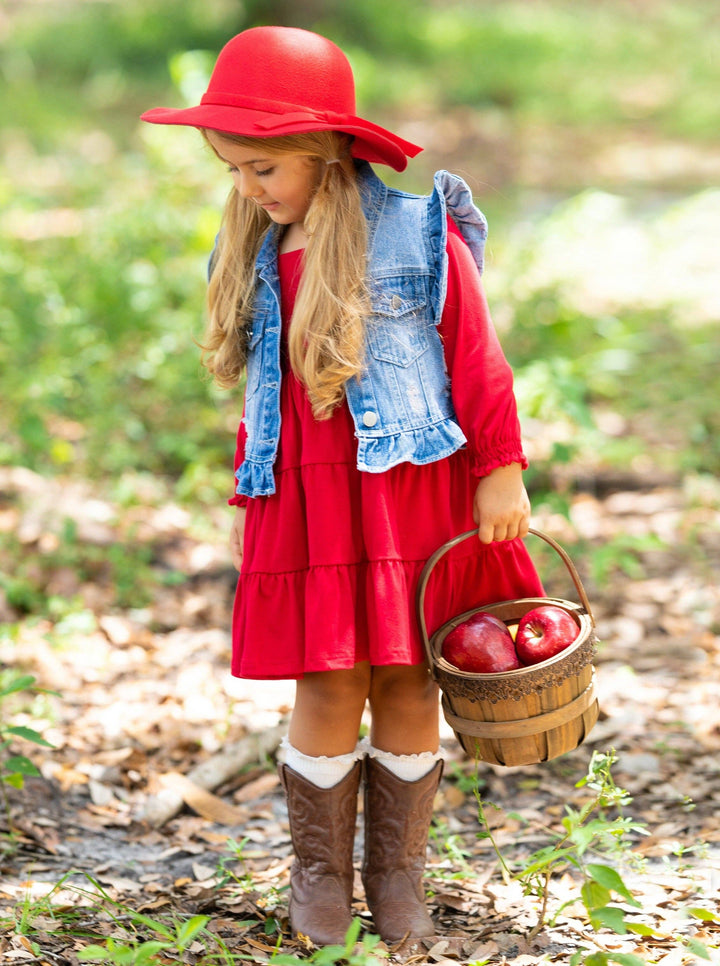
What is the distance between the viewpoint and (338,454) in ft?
6.94

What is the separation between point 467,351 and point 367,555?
1.48 ft

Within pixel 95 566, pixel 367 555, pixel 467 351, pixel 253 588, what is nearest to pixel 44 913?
pixel 253 588

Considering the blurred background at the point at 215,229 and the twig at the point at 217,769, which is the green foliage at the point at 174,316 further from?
the twig at the point at 217,769

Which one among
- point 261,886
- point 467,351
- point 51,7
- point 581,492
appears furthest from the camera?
point 51,7

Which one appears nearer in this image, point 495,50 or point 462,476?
point 462,476

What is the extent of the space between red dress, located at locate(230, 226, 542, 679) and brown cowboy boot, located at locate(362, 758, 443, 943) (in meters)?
0.31

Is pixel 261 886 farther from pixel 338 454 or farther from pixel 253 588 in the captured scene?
pixel 338 454

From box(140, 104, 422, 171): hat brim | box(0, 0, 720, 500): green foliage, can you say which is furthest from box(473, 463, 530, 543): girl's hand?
box(0, 0, 720, 500): green foliage

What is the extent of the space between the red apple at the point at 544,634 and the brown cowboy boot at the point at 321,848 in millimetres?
478

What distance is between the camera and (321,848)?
226cm

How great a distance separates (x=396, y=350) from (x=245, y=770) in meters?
1.52

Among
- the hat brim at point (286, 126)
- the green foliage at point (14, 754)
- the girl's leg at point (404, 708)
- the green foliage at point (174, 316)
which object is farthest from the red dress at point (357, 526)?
the green foliage at point (174, 316)

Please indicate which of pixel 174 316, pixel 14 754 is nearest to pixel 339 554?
pixel 14 754

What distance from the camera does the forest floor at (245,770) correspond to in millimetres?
2201
